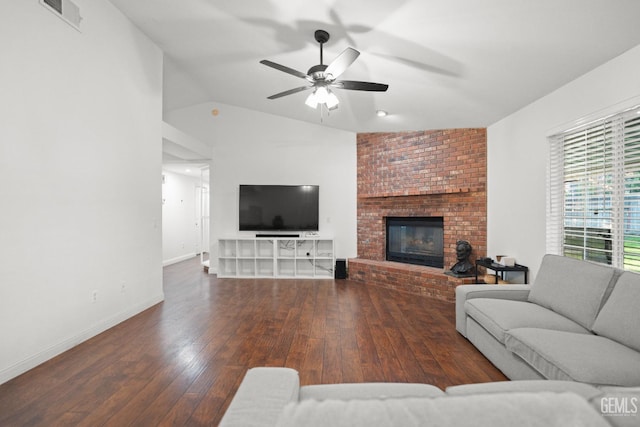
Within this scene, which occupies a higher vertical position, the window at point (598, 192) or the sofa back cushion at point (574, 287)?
the window at point (598, 192)

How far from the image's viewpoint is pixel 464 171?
14.9 feet

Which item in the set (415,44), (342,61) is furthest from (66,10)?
(415,44)

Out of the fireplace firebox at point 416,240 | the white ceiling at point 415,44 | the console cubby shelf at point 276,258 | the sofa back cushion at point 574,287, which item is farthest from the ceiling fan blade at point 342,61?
the console cubby shelf at point 276,258

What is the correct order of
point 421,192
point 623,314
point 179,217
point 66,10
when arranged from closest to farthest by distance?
1. point 623,314
2. point 66,10
3. point 421,192
4. point 179,217

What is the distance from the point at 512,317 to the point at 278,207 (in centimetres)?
415

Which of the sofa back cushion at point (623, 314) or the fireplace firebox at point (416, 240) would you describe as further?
the fireplace firebox at point (416, 240)

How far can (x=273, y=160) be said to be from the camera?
5.70 m

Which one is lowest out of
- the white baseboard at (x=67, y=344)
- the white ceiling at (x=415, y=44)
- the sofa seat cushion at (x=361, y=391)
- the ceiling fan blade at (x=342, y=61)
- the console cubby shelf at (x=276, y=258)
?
the white baseboard at (x=67, y=344)

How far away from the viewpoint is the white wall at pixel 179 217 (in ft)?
23.1

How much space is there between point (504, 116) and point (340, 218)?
307 centimetres

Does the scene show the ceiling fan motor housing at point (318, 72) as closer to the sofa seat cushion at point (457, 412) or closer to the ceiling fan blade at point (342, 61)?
the ceiling fan blade at point (342, 61)

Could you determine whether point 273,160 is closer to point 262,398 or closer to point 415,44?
point 415,44

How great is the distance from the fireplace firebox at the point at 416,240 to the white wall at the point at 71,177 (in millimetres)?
3920

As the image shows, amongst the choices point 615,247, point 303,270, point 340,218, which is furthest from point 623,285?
point 303,270
